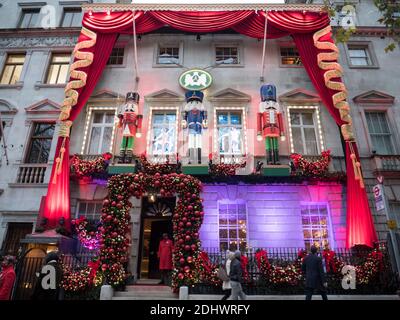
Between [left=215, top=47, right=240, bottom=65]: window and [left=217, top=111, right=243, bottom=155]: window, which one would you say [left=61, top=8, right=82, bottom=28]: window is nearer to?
[left=215, top=47, right=240, bottom=65]: window

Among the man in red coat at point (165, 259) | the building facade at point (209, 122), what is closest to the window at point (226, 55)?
the building facade at point (209, 122)

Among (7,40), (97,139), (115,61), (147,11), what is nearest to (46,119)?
(97,139)

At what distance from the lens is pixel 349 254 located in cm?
1199

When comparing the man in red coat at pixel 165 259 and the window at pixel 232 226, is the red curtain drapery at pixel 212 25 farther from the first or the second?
the man in red coat at pixel 165 259

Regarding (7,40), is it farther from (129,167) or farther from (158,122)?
(129,167)

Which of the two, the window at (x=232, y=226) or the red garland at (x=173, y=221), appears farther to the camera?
the window at (x=232, y=226)

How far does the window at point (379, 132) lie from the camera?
15914 millimetres

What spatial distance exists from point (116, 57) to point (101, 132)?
515 centimetres

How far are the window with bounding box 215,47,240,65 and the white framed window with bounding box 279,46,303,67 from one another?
8.89 feet

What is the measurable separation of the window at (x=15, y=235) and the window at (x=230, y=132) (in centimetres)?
1027

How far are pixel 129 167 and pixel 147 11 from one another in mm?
9745

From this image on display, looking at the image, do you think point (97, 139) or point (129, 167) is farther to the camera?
point (97, 139)

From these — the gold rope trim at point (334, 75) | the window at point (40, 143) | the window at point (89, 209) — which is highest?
the gold rope trim at point (334, 75)

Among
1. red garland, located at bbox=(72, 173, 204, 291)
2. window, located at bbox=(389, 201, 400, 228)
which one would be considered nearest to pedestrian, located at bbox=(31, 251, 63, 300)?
red garland, located at bbox=(72, 173, 204, 291)
